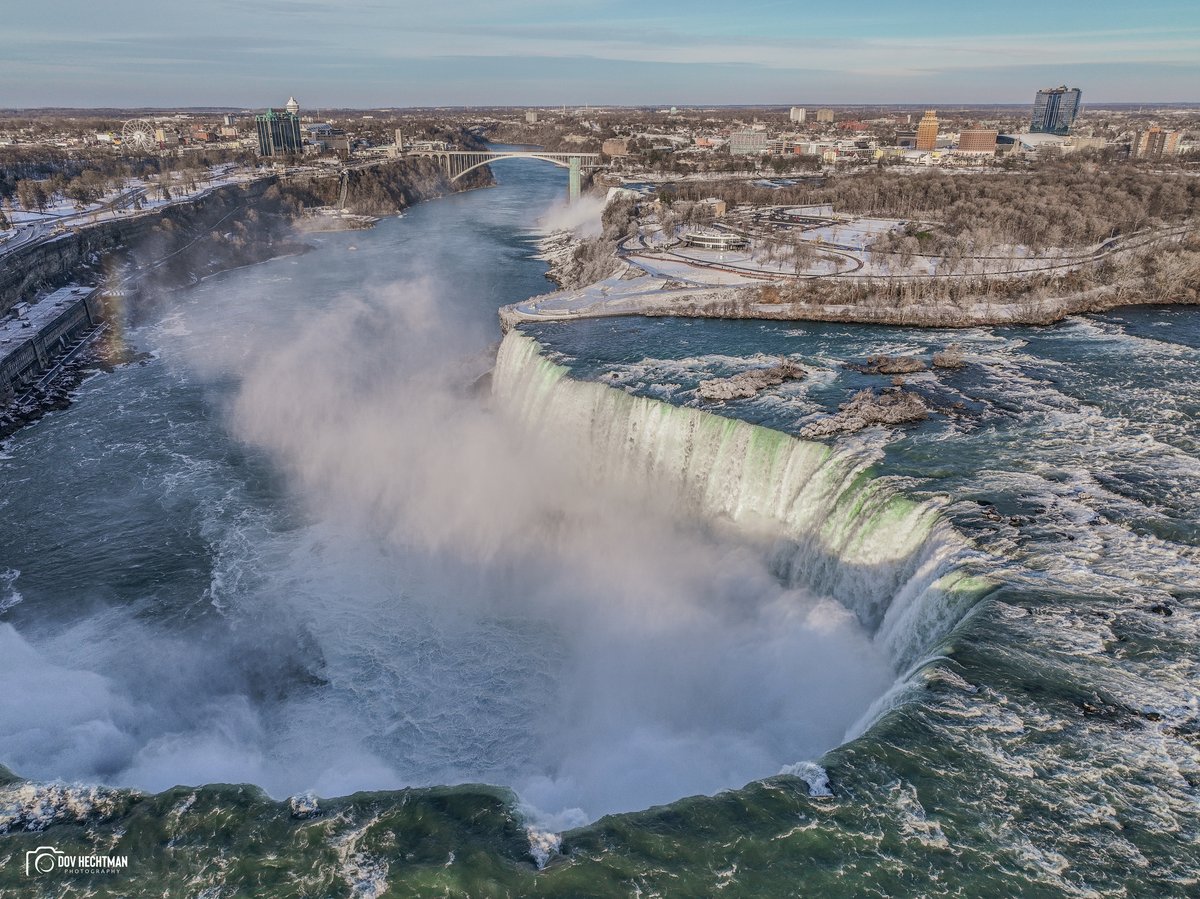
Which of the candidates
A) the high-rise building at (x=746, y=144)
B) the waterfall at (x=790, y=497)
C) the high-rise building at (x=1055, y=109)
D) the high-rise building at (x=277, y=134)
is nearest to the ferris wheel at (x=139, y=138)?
the high-rise building at (x=277, y=134)

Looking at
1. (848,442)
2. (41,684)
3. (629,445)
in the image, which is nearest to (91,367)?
(41,684)

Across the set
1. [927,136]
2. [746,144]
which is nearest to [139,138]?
[746,144]

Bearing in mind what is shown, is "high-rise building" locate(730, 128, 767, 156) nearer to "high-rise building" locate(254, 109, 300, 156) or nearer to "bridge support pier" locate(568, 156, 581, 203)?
"bridge support pier" locate(568, 156, 581, 203)

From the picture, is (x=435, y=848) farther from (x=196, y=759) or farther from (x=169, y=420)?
(x=169, y=420)

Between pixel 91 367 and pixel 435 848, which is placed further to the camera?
pixel 91 367

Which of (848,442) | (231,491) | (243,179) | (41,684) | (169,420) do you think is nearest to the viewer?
(41,684)

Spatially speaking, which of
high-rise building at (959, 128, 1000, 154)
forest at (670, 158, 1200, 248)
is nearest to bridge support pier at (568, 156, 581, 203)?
forest at (670, 158, 1200, 248)

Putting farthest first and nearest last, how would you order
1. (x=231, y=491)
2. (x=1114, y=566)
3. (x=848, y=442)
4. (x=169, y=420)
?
(x=169, y=420)
(x=231, y=491)
(x=848, y=442)
(x=1114, y=566)

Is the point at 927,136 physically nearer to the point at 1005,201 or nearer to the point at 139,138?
the point at 1005,201
